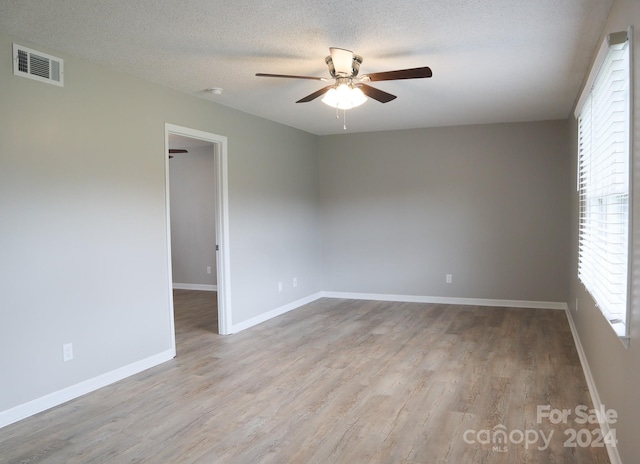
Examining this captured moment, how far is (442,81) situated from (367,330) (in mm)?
2672

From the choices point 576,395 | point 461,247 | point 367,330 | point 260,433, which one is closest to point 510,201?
point 461,247

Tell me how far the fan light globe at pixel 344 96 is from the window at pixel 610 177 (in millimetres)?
1486

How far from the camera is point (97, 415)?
3117 millimetres

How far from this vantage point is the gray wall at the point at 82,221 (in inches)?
119

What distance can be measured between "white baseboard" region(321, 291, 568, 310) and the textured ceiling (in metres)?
2.81

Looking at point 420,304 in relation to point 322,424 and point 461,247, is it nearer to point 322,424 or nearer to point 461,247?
point 461,247

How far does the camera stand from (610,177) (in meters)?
2.55

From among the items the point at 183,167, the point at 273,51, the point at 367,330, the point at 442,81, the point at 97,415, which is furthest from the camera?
the point at 183,167

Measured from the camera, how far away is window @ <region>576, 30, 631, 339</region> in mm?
2135

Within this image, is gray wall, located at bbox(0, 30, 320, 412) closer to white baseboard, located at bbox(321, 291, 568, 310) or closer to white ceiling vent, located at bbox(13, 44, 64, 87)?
white ceiling vent, located at bbox(13, 44, 64, 87)

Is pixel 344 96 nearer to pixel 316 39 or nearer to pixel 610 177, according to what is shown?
pixel 316 39

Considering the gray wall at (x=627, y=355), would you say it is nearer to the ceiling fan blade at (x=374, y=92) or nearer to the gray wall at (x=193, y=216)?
the ceiling fan blade at (x=374, y=92)

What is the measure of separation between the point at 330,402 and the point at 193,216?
5.42m

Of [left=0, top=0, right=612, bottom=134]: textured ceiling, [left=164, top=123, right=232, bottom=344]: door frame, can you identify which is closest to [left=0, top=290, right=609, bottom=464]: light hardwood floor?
[left=164, top=123, right=232, bottom=344]: door frame
